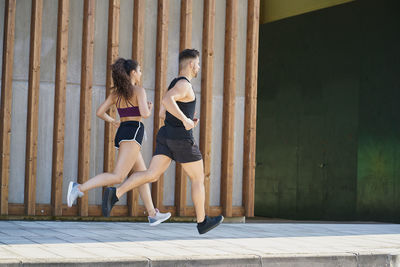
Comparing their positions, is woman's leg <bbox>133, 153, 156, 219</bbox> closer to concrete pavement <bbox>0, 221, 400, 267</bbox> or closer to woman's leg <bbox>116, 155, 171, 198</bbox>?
concrete pavement <bbox>0, 221, 400, 267</bbox>

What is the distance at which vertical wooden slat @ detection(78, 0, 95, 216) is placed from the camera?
9836 mm

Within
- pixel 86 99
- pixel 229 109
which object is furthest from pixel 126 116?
pixel 229 109

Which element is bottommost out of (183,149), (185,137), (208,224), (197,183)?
(208,224)

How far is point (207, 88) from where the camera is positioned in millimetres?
10727

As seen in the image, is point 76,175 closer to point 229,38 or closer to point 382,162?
point 229,38

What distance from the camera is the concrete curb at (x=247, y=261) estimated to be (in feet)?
18.0

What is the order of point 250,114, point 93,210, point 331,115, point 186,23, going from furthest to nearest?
point 331,115 < point 250,114 < point 186,23 < point 93,210

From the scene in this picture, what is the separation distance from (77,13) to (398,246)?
5.40 metres

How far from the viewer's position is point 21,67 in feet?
31.7

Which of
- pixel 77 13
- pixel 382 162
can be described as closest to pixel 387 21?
pixel 382 162

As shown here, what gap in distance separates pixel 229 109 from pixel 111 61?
2037 mm

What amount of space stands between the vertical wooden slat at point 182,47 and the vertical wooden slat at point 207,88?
0.31 metres

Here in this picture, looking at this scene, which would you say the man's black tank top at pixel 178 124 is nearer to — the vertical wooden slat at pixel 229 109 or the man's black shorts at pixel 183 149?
the man's black shorts at pixel 183 149

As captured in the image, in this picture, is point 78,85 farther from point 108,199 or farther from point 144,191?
point 108,199
